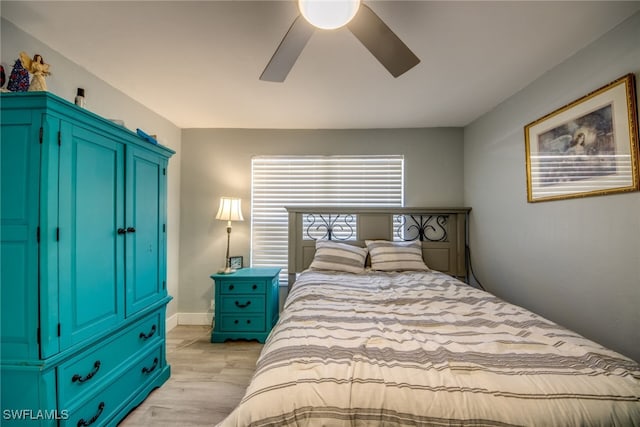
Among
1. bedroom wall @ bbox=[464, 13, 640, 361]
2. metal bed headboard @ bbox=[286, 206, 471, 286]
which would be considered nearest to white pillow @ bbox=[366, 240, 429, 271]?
metal bed headboard @ bbox=[286, 206, 471, 286]

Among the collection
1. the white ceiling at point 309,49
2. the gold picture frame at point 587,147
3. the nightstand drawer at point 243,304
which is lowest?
the nightstand drawer at point 243,304

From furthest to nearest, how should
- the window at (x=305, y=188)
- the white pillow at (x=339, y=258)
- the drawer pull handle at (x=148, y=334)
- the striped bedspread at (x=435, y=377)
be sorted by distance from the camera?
the window at (x=305, y=188)
the white pillow at (x=339, y=258)
the drawer pull handle at (x=148, y=334)
the striped bedspread at (x=435, y=377)

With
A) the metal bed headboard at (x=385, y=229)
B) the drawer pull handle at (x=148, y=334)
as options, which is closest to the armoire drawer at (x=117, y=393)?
the drawer pull handle at (x=148, y=334)

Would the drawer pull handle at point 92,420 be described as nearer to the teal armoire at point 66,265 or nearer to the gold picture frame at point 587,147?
the teal armoire at point 66,265

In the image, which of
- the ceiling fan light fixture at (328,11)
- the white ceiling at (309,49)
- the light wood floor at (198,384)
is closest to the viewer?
the ceiling fan light fixture at (328,11)

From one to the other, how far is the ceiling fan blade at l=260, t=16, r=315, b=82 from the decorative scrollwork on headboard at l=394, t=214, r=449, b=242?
7.33 feet

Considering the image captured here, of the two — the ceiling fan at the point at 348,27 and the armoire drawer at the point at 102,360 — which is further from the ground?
the ceiling fan at the point at 348,27

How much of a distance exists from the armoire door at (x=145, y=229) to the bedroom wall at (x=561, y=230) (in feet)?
9.71

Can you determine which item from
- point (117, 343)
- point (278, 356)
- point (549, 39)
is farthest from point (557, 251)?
point (117, 343)

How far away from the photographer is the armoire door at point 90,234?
1304 mm

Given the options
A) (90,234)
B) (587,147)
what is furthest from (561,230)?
(90,234)

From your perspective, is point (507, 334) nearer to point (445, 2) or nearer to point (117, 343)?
point (445, 2)

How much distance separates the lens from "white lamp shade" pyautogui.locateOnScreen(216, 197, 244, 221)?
300cm

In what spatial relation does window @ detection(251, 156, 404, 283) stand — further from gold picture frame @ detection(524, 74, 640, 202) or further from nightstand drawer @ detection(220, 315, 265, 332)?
gold picture frame @ detection(524, 74, 640, 202)
